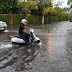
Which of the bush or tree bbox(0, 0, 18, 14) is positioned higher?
tree bbox(0, 0, 18, 14)

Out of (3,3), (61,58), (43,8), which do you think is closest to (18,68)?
(61,58)

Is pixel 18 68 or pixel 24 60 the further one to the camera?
pixel 24 60

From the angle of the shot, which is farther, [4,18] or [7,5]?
[7,5]

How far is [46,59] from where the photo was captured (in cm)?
621

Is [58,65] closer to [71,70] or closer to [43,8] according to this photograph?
[71,70]

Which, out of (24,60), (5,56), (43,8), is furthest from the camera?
(43,8)

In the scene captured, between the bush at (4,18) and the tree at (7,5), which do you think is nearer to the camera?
the bush at (4,18)

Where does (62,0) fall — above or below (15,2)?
above

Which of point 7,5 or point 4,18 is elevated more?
point 7,5

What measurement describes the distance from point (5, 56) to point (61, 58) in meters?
2.32

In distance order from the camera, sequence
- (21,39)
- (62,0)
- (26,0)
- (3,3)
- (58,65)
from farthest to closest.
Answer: (62,0) < (26,0) < (3,3) < (21,39) < (58,65)

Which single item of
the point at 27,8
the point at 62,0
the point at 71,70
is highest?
the point at 62,0

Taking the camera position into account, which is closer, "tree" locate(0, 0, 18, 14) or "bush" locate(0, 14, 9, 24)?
"bush" locate(0, 14, 9, 24)

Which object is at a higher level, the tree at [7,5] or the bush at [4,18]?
the tree at [7,5]
